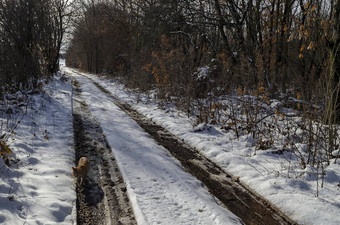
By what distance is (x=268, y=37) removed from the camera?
9.91 meters

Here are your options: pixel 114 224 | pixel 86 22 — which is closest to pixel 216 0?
pixel 114 224

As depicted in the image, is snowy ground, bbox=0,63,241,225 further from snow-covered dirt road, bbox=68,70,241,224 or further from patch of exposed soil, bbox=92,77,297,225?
patch of exposed soil, bbox=92,77,297,225

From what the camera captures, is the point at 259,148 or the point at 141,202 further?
the point at 259,148

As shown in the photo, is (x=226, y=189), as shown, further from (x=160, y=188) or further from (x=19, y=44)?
(x=19, y=44)

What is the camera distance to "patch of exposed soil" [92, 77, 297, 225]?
3.21m

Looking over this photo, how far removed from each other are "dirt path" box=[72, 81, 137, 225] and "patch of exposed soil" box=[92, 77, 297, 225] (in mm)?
1302

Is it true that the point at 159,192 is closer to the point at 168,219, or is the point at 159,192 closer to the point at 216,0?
the point at 168,219

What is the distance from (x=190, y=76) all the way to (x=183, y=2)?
3947 mm

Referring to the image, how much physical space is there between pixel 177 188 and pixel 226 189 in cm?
81

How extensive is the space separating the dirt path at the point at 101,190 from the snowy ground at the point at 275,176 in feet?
2.58

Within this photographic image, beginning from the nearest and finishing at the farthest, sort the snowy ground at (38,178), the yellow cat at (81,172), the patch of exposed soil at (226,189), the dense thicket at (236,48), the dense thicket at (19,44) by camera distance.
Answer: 1. the snowy ground at (38,178)
2. the patch of exposed soil at (226,189)
3. the yellow cat at (81,172)
4. the dense thicket at (236,48)
5. the dense thicket at (19,44)

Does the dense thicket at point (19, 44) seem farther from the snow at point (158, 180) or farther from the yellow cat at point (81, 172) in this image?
the yellow cat at point (81, 172)

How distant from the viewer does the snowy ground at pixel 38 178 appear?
2980 mm

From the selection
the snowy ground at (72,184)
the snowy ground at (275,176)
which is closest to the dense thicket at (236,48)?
the snowy ground at (275,176)
